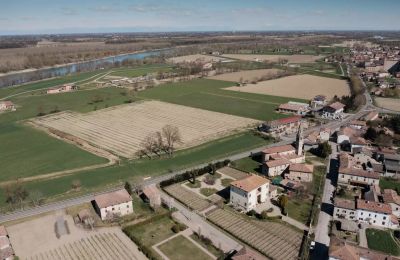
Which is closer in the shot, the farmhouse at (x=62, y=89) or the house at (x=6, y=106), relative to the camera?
the house at (x=6, y=106)

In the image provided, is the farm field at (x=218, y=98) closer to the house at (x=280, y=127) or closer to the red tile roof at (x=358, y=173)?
the house at (x=280, y=127)

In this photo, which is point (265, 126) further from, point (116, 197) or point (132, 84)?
point (132, 84)

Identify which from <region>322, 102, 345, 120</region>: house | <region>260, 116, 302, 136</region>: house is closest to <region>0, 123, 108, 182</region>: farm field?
<region>260, 116, 302, 136</region>: house

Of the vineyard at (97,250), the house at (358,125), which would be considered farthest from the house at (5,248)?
the house at (358,125)

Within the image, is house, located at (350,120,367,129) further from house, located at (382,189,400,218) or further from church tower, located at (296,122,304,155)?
house, located at (382,189,400,218)

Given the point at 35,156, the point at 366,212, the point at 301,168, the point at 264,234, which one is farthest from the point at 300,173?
the point at 35,156

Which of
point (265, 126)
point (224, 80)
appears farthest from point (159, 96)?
point (265, 126)
